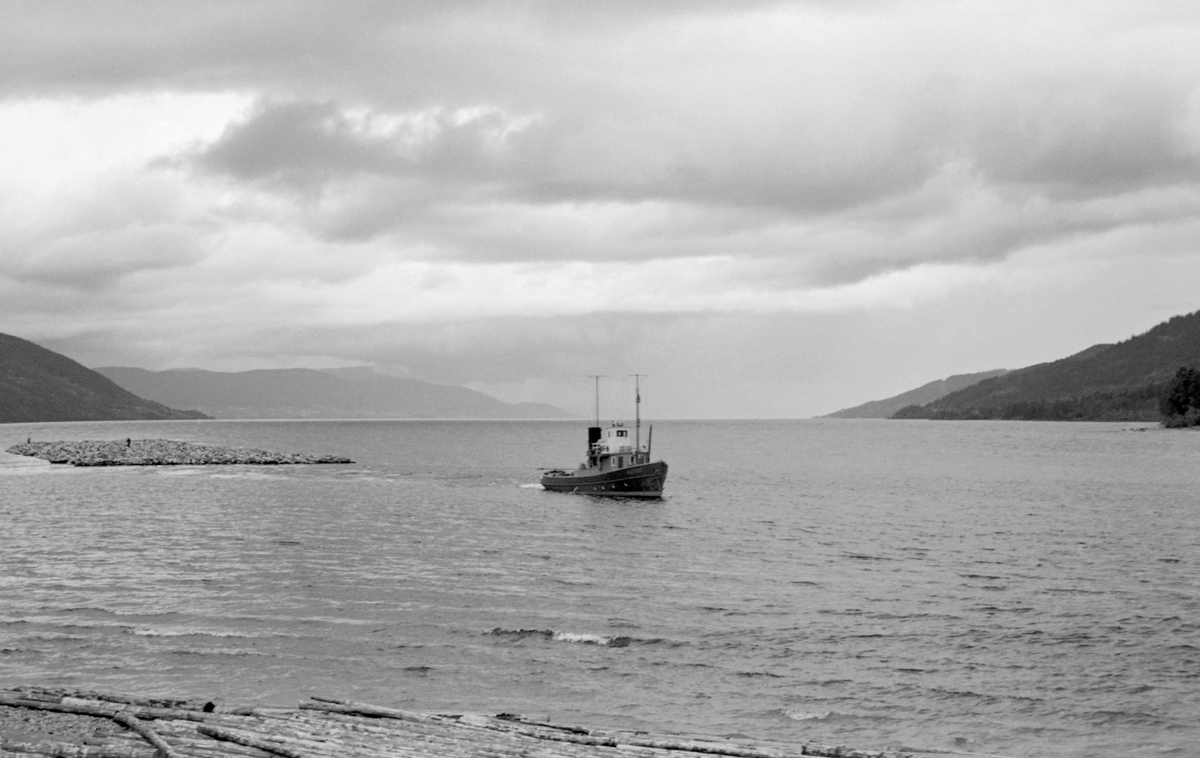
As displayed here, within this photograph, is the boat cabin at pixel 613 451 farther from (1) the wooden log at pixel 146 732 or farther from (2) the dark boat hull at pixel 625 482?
(1) the wooden log at pixel 146 732

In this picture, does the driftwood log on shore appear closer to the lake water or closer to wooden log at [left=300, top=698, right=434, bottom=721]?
the lake water

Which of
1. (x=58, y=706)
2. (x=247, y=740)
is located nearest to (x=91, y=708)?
(x=58, y=706)

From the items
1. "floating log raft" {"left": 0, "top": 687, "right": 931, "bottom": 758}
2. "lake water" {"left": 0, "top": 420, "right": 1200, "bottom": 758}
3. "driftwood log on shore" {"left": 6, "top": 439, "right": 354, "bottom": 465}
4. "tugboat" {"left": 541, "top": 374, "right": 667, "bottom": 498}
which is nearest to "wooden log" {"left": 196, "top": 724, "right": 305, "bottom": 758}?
"floating log raft" {"left": 0, "top": 687, "right": 931, "bottom": 758}

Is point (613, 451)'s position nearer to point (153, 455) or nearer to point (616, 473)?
point (616, 473)

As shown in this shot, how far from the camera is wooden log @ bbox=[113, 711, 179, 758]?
15.5m

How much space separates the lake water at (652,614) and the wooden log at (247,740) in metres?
8.63

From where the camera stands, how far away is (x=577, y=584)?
42.8m

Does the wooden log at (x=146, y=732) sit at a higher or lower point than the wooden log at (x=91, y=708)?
higher

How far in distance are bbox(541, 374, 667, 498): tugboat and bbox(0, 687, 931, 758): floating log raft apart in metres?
67.7

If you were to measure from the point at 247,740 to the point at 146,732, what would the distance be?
191cm

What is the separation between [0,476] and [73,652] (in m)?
92.1

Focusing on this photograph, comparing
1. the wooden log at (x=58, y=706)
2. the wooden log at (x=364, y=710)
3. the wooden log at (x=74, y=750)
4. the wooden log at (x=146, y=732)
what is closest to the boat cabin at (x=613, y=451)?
the wooden log at (x=364, y=710)

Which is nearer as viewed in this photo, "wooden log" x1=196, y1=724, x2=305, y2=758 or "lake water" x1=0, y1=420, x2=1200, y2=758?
"wooden log" x1=196, y1=724, x2=305, y2=758

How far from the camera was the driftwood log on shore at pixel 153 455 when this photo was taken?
132625 mm
